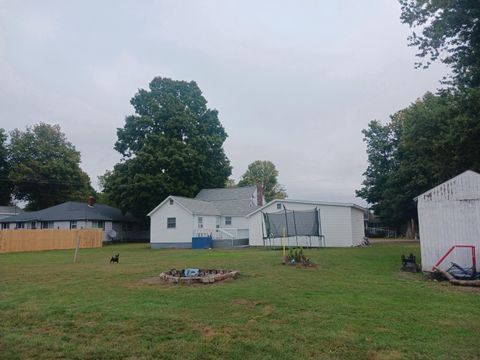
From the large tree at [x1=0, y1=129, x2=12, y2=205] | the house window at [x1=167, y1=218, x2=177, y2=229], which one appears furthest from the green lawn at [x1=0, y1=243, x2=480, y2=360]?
the large tree at [x1=0, y1=129, x2=12, y2=205]

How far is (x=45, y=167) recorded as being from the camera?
48094 mm

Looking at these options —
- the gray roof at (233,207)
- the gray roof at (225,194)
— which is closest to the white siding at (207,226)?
the gray roof at (233,207)

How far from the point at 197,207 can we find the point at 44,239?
40.9 feet

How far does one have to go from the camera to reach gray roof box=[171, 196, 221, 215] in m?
30.8

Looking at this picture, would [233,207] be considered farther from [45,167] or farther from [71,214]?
[45,167]

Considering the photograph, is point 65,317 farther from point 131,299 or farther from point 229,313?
point 229,313

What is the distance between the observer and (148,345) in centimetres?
503

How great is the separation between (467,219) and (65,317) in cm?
1107

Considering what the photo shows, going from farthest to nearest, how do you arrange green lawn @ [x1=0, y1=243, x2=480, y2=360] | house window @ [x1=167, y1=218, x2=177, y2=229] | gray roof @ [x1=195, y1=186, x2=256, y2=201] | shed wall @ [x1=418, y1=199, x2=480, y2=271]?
gray roof @ [x1=195, y1=186, x2=256, y2=201]
house window @ [x1=167, y1=218, x2=177, y2=229]
shed wall @ [x1=418, y1=199, x2=480, y2=271]
green lawn @ [x1=0, y1=243, x2=480, y2=360]

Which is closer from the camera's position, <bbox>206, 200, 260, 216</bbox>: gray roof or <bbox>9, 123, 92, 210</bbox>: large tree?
<bbox>206, 200, 260, 216</bbox>: gray roof

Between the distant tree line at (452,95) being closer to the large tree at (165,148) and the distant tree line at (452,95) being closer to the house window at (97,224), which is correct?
the large tree at (165,148)

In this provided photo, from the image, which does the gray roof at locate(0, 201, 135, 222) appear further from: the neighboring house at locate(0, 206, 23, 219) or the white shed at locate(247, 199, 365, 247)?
the white shed at locate(247, 199, 365, 247)

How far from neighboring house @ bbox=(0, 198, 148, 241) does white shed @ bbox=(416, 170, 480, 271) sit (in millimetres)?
34246

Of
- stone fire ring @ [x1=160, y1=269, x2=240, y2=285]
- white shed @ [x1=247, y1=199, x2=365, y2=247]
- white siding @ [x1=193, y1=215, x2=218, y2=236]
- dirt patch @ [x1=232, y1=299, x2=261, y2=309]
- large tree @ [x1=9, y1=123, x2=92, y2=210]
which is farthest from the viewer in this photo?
large tree @ [x1=9, y1=123, x2=92, y2=210]
